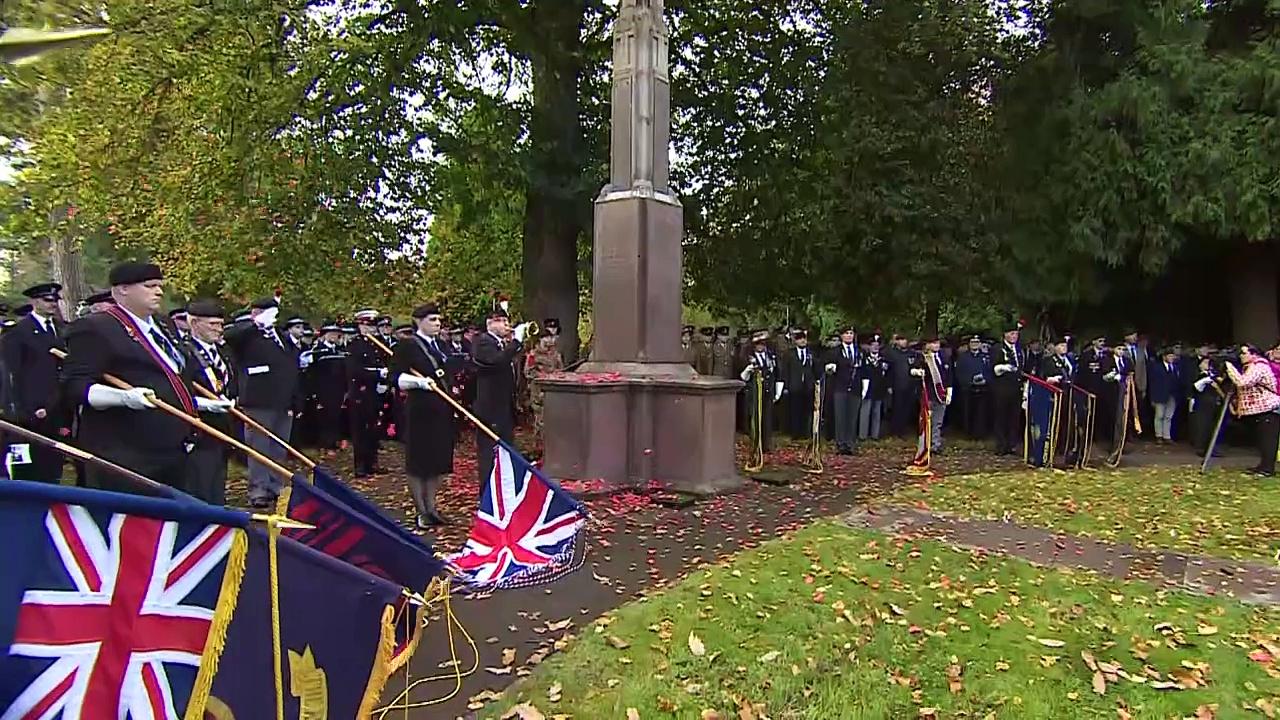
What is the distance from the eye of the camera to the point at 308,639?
2666 millimetres

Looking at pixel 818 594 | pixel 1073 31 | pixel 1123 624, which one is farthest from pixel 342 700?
pixel 1073 31

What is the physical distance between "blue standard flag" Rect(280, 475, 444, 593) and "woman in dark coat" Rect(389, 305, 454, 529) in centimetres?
403

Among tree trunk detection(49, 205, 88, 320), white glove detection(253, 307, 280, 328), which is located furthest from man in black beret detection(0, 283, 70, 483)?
tree trunk detection(49, 205, 88, 320)

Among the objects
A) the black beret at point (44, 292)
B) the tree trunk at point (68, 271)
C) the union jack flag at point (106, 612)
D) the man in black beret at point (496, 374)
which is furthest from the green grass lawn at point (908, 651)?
the tree trunk at point (68, 271)

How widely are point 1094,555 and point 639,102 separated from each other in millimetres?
6513

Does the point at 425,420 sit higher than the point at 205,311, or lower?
lower

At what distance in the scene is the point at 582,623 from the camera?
17.6 feet

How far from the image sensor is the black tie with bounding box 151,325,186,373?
5.00m

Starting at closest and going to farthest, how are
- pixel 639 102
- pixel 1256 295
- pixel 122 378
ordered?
pixel 122 378 < pixel 639 102 < pixel 1256 295

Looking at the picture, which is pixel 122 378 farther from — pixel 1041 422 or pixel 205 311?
pixel 1041 422

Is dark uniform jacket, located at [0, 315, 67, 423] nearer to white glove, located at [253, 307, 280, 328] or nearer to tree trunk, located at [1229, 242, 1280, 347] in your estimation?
white glove, located at [253, 307, 280, 328]

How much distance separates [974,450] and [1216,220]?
528 cm

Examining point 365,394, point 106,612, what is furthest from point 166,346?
point 365,394

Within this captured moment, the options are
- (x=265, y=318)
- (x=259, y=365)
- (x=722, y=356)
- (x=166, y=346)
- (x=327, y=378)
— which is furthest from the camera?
(x=722, y=356)
